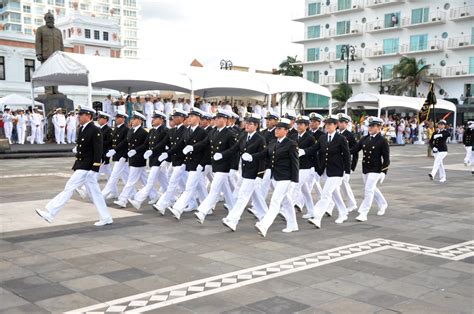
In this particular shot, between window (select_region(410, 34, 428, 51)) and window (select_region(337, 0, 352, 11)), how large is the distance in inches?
359

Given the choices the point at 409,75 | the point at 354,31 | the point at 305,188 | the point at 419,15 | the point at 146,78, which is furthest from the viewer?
the point at 354,31

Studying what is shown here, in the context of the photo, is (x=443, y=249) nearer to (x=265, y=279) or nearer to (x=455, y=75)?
→ (x=265, y=279)

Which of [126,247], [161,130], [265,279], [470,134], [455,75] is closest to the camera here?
[265,279]

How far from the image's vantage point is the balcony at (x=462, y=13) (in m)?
52.1

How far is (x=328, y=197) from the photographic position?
9289mm

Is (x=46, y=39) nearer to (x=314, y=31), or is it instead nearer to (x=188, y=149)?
(x=188, y=149)

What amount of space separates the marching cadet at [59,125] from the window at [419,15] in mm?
43376

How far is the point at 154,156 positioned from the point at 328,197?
374 centimetres

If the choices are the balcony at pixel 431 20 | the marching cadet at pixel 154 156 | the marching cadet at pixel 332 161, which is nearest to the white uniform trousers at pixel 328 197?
the marching cadet at pixel 332 161

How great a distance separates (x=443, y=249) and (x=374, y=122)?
3193mm

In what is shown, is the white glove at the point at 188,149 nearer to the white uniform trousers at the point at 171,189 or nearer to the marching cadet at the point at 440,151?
the white uniform trousers at the point at 171,189

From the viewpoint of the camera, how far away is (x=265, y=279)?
19.7 ft

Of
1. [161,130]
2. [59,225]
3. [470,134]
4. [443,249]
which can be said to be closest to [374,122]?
[443,249]

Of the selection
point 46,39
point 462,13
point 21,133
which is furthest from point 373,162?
point 462,13
